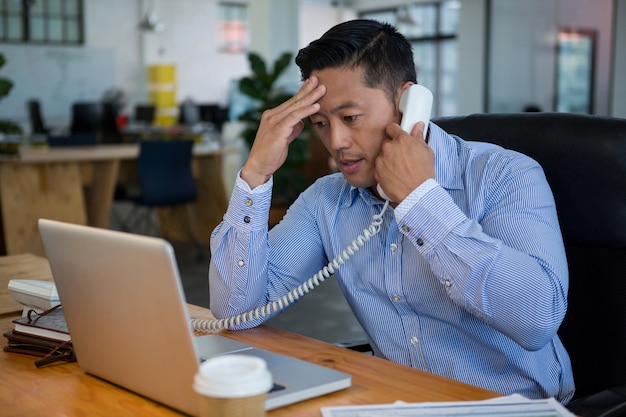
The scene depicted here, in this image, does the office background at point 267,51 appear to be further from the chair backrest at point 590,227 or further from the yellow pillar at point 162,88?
the chair backrest at point 590,227

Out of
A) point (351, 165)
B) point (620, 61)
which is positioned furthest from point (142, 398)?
point (620, 61)

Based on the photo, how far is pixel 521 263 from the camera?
1302 mm

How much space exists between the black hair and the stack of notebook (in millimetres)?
683

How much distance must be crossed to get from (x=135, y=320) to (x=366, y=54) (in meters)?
0.77

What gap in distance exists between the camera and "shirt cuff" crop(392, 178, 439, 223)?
4.41ft

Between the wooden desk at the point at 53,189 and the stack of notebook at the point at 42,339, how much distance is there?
4.01 m

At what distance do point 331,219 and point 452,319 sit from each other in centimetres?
34

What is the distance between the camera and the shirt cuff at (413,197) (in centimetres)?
134

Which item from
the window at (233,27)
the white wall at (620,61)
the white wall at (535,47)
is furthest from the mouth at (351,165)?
the window at (233,27)

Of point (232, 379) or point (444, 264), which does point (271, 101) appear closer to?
point (444, 264)

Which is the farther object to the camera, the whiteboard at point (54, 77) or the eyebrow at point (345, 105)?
the whiteboard at point (54, 77)

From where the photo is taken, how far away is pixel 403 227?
1350 millimetres

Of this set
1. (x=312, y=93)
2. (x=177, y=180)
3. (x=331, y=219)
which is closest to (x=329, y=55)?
(x=312, y=93)

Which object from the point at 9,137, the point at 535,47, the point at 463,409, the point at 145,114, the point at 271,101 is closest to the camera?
the point at 463,409
